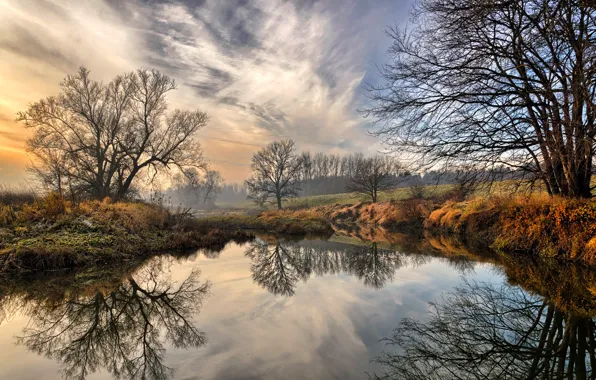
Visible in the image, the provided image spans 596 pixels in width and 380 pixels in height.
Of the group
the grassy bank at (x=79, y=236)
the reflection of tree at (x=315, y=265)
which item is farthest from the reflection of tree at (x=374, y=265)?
the grassy bank at (x=79, y=236)

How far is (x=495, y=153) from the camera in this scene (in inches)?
A: 331

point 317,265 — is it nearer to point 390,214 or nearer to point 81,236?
point 81,236

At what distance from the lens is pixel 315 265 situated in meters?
9.37

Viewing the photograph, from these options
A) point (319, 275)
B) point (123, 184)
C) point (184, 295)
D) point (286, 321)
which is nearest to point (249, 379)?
point (286, 321)

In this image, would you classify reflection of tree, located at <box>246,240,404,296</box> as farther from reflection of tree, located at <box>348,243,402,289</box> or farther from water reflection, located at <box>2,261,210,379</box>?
water reflection, located at <box>2,261,210,379</box>

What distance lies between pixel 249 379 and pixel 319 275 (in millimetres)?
5096

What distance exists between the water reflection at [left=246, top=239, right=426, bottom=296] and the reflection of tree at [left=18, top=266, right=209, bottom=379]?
213 cm

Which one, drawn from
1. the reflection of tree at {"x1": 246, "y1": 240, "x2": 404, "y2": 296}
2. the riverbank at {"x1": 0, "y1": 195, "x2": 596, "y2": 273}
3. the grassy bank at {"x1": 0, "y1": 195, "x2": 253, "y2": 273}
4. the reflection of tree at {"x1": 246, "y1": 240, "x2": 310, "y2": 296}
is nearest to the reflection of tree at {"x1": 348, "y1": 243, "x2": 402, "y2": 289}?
the reflection of tree at {"x1": 246, "y1": 240, "x2": 404, "y2": 296}

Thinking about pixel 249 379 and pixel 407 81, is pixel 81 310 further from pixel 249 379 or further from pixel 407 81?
pixel 407 81

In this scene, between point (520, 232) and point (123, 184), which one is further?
point (123, 184)

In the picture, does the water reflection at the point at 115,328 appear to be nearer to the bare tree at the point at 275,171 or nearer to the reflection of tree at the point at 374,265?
the reflection of tree at the point at 374,265

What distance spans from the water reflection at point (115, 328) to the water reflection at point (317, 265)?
198 centimetres

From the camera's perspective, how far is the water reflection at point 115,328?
3369 millimetres

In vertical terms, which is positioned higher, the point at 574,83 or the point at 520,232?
the point at 574,83
